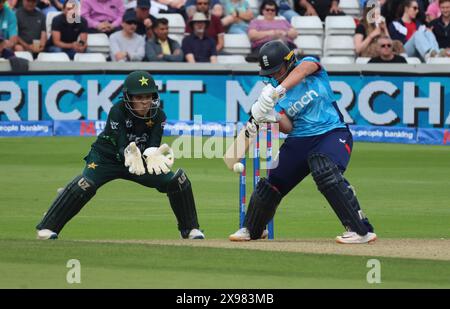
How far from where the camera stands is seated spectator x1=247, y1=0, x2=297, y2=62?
23688mm

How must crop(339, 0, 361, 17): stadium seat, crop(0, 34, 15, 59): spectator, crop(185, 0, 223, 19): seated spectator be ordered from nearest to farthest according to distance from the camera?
crop(0, 34, 15, 59): spectator, crop(185, 0, 223, 19): seated spectator, crop(339, 0, 361, 17): stadium seat

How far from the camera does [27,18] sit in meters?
23.1

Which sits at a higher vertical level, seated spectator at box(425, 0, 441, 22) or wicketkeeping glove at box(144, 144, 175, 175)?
seated spectator at box(425, 0, 441, 22)

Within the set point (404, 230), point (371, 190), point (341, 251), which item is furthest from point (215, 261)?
point (371, 190)

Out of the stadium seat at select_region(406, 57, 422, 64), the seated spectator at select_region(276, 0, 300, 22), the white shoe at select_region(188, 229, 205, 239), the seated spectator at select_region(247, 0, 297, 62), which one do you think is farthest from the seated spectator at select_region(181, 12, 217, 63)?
the white shoe at select_region(188, 229, 205, 239)

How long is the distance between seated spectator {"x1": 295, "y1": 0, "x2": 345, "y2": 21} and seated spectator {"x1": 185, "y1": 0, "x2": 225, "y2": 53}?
1999 millimetres

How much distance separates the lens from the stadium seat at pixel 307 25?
2456 centimetres

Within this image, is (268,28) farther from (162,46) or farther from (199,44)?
(162,46)

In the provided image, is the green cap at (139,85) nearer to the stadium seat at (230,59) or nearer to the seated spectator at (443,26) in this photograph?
the stadium seat at (230,59)

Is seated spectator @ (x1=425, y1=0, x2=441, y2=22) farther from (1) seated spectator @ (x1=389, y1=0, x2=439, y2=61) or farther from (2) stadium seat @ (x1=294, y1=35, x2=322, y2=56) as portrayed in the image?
(2) stadium seat @ (x1=294, y1=35, x2=322, y2=56)

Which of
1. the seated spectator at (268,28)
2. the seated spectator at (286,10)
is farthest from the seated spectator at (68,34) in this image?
the seated spectator at (286,10)
